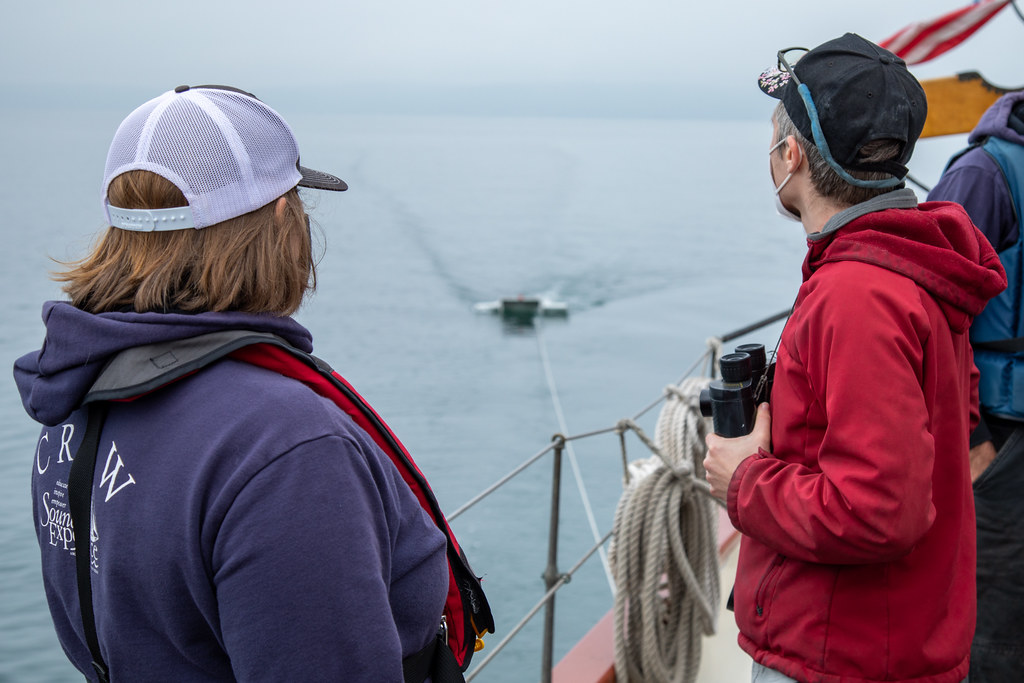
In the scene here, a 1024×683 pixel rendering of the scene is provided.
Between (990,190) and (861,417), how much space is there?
0.84 metres

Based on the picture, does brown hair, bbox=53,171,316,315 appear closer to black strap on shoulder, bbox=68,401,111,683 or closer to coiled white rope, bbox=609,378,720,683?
black strap on shoulder, bbox=68,401,111,683

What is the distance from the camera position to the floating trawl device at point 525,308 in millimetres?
18562

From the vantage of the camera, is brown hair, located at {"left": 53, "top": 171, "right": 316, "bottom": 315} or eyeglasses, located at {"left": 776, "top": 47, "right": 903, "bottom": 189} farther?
eyeglasses, located at {"left": 776, "top": 47, "right": 903, "bottom": 189}

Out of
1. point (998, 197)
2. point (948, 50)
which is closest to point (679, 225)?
point (948, 50)

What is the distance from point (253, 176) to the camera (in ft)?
2.65

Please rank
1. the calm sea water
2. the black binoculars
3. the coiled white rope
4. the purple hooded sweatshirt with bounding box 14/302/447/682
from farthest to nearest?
the calm sea water → the coiled white rope → the black binoculars → the purple hooded sweatshirt with bounding box 14/302/447/682

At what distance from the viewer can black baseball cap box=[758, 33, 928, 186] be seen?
100cm

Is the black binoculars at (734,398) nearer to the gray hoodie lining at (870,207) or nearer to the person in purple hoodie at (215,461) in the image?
the gray hoodie lining at (870,207)

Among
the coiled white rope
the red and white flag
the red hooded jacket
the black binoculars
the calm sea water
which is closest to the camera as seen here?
the red hooded jacket

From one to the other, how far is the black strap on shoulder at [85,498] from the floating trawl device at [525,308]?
58.1 feet

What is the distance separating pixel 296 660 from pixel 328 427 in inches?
7.6

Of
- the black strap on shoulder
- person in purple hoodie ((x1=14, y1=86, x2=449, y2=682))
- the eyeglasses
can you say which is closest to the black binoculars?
the eyeglasses

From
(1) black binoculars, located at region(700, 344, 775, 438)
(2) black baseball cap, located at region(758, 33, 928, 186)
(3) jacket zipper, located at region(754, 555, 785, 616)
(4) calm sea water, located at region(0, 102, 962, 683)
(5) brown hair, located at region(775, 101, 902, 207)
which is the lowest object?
(4) calm sea water, located at region(0, 102, 962, 683)

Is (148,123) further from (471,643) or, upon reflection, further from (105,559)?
(471,643)
